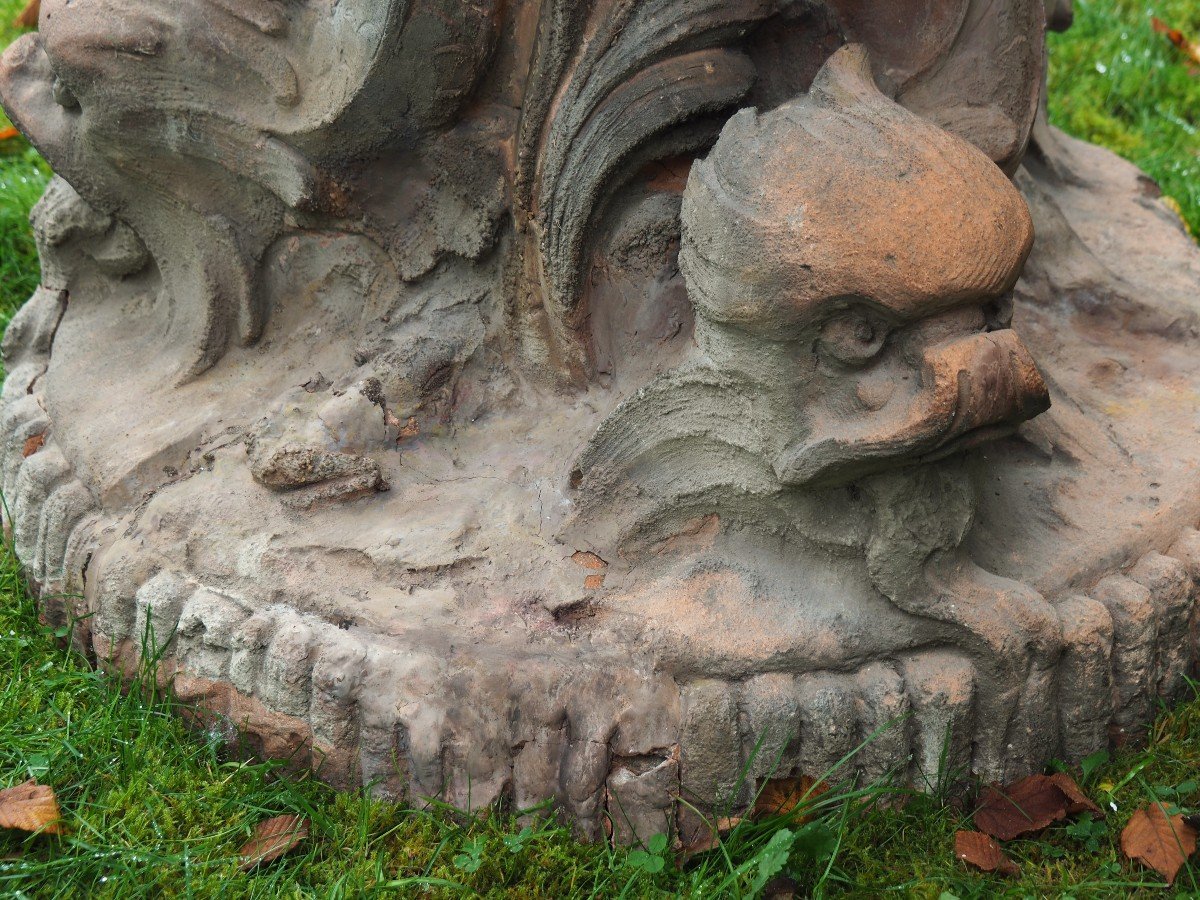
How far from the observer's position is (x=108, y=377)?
2604 millimetres

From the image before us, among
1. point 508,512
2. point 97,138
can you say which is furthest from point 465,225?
point 97,138

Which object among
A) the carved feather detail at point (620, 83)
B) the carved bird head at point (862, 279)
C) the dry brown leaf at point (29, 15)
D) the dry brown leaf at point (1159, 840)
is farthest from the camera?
the dry brown leaf at point (29, 15)

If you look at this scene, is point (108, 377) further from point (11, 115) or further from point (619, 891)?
point (619, 891)

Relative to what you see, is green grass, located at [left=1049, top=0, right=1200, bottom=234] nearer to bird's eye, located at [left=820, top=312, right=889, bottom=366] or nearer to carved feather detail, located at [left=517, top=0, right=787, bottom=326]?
carved feather detail, located at [left=517, top=0, right=787, bottom=326]

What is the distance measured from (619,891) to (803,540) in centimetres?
56

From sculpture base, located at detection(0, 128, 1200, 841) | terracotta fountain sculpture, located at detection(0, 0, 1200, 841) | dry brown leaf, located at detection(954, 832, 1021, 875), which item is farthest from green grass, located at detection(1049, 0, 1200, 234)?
dry brown leaf, located at detection(954, 832, 1021, 875)

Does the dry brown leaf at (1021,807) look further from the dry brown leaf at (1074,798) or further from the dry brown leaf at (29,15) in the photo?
the dry brown leaf at (29,15)

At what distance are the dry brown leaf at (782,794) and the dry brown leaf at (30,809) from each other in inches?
39.6

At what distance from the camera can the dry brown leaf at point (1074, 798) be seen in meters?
2.03

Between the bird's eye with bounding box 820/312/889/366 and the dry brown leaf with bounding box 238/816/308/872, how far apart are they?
3.34ft

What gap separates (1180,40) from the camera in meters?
4.32

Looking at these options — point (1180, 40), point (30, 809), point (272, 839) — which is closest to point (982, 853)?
point (272, 839)

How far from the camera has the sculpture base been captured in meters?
1.97

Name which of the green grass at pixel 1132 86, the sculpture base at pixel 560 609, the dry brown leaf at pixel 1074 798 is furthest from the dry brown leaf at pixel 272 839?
the green grass at pixel 1132 86
